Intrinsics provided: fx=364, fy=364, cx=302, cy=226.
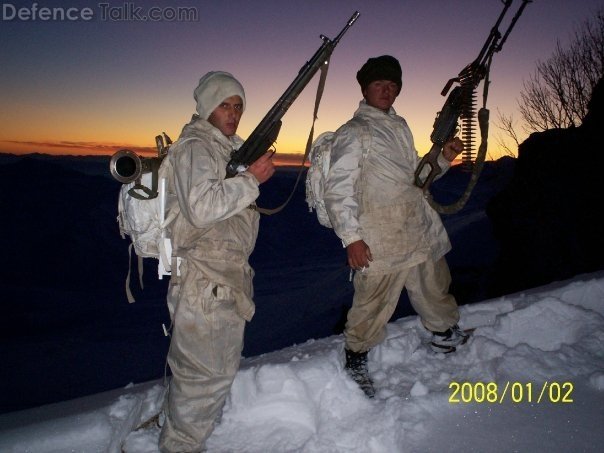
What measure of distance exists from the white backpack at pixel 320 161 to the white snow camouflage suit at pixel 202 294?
896 millimetres

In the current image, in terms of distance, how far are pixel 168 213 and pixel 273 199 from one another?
6824 cm

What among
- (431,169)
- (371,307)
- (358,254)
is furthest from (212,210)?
(431,169)

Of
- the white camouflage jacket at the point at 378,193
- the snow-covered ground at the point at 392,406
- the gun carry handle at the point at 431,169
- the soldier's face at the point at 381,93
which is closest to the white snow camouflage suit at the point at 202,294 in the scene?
the snow-covered ground at the point at 392,406

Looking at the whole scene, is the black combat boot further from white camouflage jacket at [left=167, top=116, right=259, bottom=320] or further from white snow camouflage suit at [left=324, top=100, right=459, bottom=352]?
white camouflage jacket at [left=167, top=116, right=259, bottom=320]

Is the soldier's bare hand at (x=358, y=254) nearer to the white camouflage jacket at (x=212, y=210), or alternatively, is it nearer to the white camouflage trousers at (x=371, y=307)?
the white camouflage trousers at (x=371, y=307)

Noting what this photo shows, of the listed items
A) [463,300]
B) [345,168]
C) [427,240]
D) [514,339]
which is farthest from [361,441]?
[463,300]

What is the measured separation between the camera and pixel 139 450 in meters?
2.14

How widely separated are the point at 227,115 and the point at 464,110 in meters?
1.99

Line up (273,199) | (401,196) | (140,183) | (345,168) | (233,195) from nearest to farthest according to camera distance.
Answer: (233,195) → (140,183) → (345,168) → (401,196) → (273,199)

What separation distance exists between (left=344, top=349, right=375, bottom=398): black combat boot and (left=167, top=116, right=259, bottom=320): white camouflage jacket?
1.07 meters

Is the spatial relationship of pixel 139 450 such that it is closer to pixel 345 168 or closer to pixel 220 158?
pixel 220 158

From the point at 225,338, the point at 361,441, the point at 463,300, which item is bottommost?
the point at 463,300
